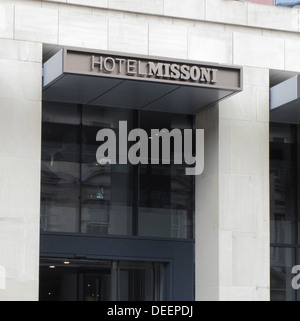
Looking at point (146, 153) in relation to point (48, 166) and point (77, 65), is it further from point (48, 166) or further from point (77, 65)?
point (77, 65)

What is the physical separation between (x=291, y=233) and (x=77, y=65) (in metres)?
7.41

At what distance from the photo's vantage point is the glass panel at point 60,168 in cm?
2414

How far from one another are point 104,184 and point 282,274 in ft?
15.6

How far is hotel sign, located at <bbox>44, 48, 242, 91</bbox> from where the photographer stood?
21578 mm

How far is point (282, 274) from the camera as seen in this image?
1008 inches

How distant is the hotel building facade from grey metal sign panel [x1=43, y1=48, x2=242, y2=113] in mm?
33

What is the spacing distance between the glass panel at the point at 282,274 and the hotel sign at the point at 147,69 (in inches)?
197

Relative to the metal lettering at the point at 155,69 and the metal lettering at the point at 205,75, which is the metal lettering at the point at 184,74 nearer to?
the metal lettering at the point at 205,75

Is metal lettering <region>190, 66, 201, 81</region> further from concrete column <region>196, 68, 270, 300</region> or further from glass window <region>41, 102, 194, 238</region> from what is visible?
glass window <region>41, 102, 194, 238</region>

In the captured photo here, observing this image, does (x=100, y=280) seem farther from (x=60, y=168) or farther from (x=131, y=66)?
(x=131, y=66)

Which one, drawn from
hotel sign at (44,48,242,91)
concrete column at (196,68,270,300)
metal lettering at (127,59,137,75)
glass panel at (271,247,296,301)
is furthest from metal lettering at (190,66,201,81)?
glass panel at (271,247,296,301)

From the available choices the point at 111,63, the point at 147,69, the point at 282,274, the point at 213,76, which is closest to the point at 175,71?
the point at 147,69

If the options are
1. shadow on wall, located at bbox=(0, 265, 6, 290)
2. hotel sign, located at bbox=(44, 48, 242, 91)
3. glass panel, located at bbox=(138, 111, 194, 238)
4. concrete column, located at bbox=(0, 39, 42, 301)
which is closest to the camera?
shadow on wall, located at bbox=(0, 265, 6, 290)

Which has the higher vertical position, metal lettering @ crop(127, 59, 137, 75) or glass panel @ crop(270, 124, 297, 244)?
metal lettering @ crop(127, 59, 137, 75)
